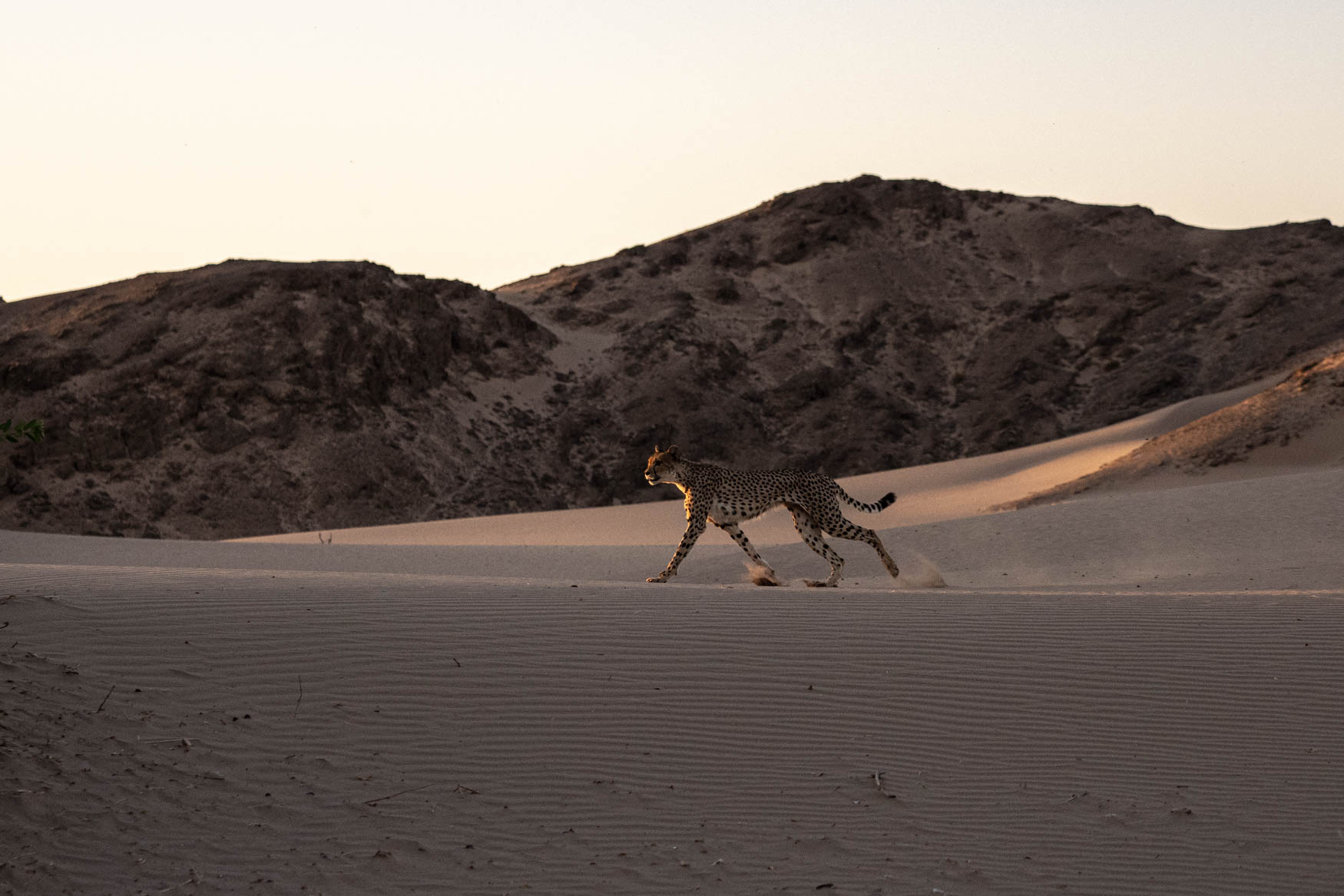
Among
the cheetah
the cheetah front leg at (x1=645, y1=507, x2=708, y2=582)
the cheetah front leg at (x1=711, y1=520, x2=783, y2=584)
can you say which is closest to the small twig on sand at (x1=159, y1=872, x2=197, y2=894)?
the cheetah front leg at (x1=645, y1=507, x2=708, y2=582)

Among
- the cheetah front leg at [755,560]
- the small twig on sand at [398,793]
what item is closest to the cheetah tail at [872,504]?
the cheetah front leg at [755,560]

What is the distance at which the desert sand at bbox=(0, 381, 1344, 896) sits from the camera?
253 inches

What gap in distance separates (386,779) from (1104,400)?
49.1 m

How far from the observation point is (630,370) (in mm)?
53812

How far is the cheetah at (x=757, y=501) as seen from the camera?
539 inches

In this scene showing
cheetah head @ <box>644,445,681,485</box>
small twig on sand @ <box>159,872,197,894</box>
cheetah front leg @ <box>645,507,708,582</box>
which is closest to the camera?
small twig on sand @ <box>159,872,197,894</box>

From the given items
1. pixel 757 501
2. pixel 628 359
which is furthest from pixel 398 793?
pixel 628 359

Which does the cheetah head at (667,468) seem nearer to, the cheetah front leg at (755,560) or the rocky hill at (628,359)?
the cheetah front leg at (755,560)

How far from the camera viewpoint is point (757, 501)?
1374cm

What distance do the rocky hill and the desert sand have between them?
107 ft

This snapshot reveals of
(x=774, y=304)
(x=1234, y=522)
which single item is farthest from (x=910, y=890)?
(x=774, y=304)

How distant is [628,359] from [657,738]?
4712 centimetres

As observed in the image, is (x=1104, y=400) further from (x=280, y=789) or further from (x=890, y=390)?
(x=280, y=789)

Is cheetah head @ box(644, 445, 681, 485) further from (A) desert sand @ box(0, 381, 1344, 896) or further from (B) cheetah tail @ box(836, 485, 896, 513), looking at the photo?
(A) desert sand @ box(0, 381, 1344, 896)
